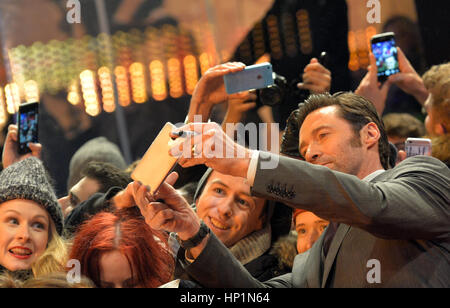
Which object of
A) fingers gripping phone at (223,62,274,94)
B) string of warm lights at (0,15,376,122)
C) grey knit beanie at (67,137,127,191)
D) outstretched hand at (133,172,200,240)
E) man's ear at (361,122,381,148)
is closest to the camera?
outstretched hand at (133,172,200,240)

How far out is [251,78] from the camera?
1813 millimetres

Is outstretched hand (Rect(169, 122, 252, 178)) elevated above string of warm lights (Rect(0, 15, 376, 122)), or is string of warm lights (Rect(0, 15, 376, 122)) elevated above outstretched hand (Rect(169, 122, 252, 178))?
string of warm lights (Rect(0, 15, 376, 122))

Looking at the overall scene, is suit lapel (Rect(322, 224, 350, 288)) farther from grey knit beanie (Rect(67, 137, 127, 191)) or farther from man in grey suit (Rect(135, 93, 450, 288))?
grey knit beanie (Rect(67, 137, 127, 191))

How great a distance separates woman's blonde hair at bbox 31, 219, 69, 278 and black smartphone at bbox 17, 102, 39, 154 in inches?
21.0

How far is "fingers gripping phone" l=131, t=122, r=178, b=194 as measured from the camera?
1.48 meters

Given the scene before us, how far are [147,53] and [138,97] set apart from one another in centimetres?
40

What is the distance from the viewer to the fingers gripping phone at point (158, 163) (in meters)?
1.48

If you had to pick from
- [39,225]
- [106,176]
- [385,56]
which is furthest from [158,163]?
[385,56]

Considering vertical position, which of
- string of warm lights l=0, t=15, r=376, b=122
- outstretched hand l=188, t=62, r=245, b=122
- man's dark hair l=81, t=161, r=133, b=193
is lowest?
man's dark hair l=81, t=161, r=133, b=193

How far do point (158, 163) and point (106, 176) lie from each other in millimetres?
975

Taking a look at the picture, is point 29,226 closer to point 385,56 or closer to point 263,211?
point 263,211

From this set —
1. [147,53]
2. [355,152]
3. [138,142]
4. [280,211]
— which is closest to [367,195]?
[355,152]

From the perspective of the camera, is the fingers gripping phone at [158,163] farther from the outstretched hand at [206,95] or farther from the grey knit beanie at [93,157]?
the grey knit beanie at [93,157]

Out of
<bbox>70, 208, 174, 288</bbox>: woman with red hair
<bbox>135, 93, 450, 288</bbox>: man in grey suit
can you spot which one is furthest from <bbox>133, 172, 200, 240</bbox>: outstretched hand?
<bbox>70, 208, 174, 288</bbox>: woman with red hair
